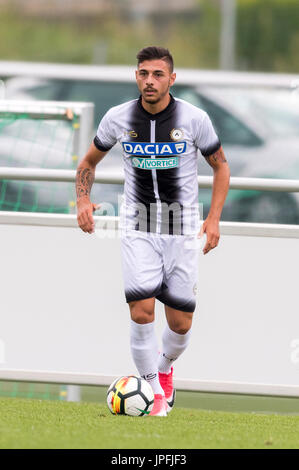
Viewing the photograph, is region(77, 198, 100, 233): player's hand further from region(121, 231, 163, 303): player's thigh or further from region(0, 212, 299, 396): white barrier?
region(0, 212, 299, 396): white barrier

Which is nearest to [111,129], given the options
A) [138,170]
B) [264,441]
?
[138,170]

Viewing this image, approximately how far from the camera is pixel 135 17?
72312 millimetres

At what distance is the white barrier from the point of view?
7734mm

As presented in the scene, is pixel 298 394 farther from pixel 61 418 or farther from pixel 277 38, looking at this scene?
pixel 277 38

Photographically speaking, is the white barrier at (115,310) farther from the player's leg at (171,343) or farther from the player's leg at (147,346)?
the player's leg at (147,346)

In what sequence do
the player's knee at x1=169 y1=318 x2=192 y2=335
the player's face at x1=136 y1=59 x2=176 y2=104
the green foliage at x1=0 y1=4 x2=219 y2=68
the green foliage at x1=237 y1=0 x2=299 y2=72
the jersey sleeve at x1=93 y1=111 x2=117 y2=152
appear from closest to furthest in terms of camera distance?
the player's face at x1=136 y1=59 x2=176 y2=104, the jersey sleeve at x1=93 y1=111 x2=117 y2=152, the player's knee at x1=169 y1=318 x2=192 y2=335, the green foliage at x1=237 y1=0 x2=299 y2=72, the green foliage at x1=0 y1=4 x2=219 y2=68

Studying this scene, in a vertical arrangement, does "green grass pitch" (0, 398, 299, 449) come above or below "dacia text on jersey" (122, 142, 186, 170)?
below

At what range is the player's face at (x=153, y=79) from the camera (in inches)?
271

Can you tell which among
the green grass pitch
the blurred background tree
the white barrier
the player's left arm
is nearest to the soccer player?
the player's left arm

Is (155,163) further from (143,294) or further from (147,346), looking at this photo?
(147,346)

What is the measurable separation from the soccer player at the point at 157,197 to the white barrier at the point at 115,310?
53cm

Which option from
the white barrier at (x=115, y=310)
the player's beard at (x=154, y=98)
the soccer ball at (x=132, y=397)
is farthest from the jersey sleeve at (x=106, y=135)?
the soccer ball at (x=132, y=397)

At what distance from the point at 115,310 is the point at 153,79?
1692 millimetres

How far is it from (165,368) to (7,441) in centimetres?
183
